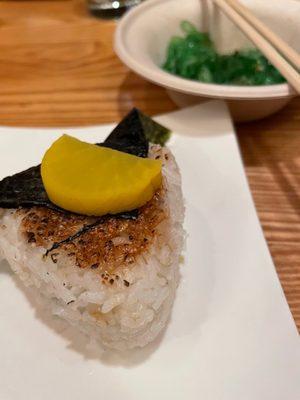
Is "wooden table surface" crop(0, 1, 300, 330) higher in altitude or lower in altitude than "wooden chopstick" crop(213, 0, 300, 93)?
lower

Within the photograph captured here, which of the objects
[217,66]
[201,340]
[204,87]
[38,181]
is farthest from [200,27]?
[201,340]

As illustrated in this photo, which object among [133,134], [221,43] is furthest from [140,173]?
[221,43]

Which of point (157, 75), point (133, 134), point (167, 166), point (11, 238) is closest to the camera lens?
point (11, 238)

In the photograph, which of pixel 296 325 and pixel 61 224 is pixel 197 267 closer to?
pixel 296 325

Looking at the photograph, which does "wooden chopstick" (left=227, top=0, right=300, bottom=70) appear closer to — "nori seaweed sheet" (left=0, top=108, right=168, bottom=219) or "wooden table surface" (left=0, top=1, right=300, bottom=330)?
"wooden table surface" (left=0, top=1, right=300, bottom=330)

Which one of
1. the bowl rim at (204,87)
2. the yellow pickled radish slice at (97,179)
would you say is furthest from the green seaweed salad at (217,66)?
the yellow pickled radish slice at (97,179)

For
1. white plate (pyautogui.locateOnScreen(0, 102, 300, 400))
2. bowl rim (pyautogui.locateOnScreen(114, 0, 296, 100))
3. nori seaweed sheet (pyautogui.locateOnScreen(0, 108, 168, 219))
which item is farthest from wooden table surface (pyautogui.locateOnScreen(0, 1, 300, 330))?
nori seaweed sheet (pyautogui.locateOnScreen(0, 108, 168, 219))
